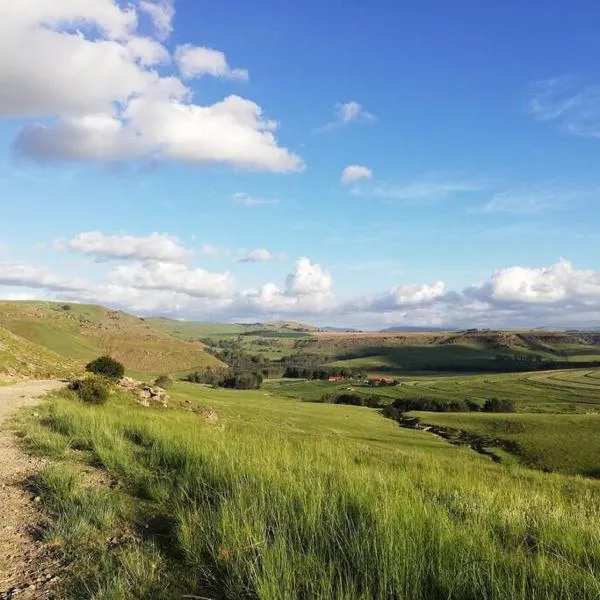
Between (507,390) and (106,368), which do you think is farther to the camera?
(507,390)

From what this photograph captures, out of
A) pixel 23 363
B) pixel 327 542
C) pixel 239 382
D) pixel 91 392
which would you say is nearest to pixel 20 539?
pixel 327 542

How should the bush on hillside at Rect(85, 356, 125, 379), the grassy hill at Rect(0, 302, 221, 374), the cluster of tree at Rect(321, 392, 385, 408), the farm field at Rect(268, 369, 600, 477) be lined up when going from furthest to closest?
the cluster of tree at Rect(321, 392, 385, 408) → the grassy hill at Rect(0, 302, 221, 374) → the farm field at Rect(268, 369, 600, 477) → the bush on hillside at Rect(85, 356, 125, 379)

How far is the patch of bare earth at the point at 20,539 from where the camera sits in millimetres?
4791

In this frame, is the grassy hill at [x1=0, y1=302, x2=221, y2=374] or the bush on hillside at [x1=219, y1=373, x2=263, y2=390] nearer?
the grassy hill at [x1=0, y1=302, x2=221, y2=374]

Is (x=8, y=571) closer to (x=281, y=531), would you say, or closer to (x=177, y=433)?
(x=281, y=531)

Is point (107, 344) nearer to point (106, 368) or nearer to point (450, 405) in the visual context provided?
point (450, 405)

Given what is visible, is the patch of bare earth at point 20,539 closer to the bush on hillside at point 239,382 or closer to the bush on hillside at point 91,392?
the bush on hillside at point 91,392

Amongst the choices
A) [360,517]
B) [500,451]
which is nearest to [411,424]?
[500,451]

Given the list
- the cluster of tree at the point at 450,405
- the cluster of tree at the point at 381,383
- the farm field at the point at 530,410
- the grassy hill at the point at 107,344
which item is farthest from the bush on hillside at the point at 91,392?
the cluster of tree at the point at 381,383

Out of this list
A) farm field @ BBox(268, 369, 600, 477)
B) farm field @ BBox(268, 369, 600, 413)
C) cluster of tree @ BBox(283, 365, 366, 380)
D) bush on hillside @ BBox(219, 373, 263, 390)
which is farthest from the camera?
cluster of tree @ BBox(283, 365, 366, 380)

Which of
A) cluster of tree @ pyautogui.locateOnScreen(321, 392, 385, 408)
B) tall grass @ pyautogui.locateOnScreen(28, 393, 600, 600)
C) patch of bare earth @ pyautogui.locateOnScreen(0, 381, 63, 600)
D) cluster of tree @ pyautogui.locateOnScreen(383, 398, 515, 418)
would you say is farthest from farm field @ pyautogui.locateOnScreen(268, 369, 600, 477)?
patch of bare earth @ pyautogui.locateOnScreen(0, 381, 63, 600)

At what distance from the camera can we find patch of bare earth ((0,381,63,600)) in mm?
4791

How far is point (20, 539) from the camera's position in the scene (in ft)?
19.6

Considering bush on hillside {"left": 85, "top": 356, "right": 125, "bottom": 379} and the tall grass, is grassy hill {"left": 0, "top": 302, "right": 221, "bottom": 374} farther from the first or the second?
the tall grass
